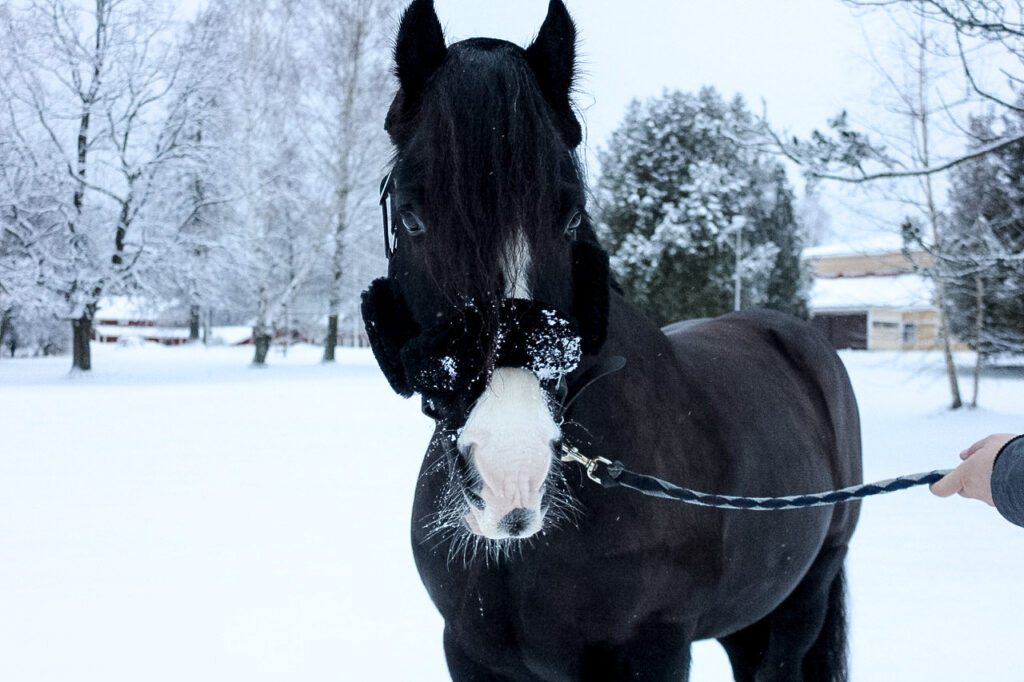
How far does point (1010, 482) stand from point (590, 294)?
79 centimetres

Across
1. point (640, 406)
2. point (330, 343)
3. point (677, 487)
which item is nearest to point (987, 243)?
point (640, 406)

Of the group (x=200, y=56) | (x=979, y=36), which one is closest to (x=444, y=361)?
(x=979, y=36)

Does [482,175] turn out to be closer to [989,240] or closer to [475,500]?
[475,500]

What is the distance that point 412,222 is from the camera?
1.60 metres

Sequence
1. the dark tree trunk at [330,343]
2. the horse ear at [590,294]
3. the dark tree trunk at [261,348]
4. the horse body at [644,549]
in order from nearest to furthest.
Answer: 1. the horse ear at [590,294]
2. the horse body at [644,549]
3. the dark tree trunk at [261,348]
4. the dark tree trunk at [330,343]

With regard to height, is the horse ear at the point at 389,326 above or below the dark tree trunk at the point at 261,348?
above

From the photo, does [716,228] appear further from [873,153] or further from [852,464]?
[852,464]

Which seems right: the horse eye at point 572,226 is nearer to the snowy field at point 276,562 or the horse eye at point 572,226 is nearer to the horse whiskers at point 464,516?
the horse whiskers at point 464,516

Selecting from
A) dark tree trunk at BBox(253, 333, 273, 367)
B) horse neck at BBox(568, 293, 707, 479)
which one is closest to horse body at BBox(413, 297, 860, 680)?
horse neck at BBox(568, 293, 707, 479)

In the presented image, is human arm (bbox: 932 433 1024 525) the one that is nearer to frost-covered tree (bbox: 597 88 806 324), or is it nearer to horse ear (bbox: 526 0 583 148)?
horse ear (bbox: 526 0 583 148)

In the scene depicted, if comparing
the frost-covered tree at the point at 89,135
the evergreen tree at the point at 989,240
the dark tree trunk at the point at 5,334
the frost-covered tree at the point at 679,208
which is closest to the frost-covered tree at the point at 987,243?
the evergreen tree at the point at 989,240

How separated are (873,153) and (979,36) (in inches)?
61.0

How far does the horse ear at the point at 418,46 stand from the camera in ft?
5.44

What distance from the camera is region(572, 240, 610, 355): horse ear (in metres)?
1.56
